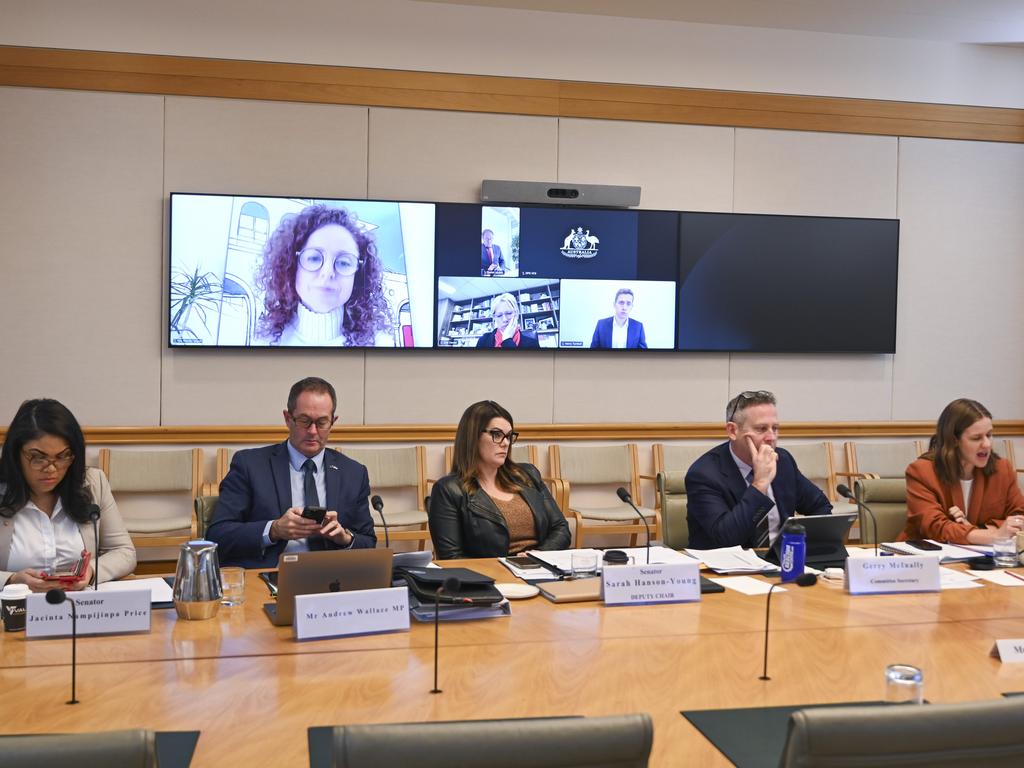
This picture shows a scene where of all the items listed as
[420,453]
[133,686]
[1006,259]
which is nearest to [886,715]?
[133,686]

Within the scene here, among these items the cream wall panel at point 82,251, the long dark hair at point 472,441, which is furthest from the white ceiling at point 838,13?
the long dark hair at point 472,441

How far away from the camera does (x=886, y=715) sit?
1.46 m

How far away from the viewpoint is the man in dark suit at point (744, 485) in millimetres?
3963

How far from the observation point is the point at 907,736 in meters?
1.46

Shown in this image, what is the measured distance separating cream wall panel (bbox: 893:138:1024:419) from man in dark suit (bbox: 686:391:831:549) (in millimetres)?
3399

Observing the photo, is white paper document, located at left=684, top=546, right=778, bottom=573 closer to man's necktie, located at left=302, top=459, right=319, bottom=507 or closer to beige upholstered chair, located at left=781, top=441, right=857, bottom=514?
man's necktie, located at left=302, top=459, right=319, bottom=507

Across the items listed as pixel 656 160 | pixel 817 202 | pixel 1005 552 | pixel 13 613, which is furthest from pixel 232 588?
pixel 817 202

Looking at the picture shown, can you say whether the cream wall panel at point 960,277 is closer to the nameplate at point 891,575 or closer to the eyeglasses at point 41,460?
the nameplate at point 891,575

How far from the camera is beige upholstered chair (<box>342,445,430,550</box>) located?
6.22m

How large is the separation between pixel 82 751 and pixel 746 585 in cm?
235

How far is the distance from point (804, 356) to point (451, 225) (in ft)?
8.75

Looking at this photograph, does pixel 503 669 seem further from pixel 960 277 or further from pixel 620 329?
pixel 960 277

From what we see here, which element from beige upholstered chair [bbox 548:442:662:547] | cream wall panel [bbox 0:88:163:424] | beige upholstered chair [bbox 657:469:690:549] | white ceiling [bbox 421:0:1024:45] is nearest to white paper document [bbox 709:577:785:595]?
Answer: beige upholstered chair [bbox 657:469:690:549]

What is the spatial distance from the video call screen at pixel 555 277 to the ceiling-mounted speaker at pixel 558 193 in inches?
2.3
